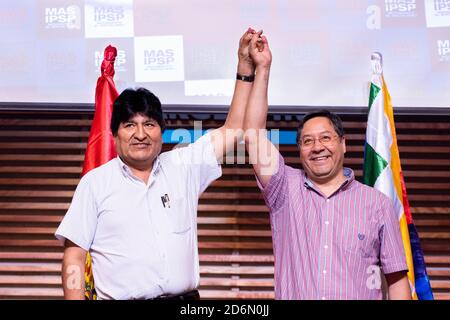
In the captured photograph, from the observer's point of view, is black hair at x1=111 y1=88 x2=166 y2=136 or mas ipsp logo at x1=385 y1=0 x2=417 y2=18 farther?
mas ipsp logo at x1=385 y1=0 x2=417 y2=18

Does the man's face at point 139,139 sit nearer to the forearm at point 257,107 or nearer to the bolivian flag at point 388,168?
the forearm at point 257,107

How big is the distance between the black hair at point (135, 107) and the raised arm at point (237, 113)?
242mm

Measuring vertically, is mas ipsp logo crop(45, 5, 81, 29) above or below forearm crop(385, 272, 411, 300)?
above

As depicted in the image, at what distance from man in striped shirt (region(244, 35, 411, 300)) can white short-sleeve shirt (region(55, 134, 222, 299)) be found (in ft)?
1.09

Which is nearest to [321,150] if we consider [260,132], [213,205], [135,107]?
[260,132]

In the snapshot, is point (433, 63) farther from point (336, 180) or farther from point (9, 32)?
point (9, 32)

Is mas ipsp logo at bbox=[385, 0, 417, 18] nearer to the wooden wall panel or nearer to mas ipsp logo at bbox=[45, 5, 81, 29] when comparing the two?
the wooden wall panel

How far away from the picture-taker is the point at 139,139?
2068mm

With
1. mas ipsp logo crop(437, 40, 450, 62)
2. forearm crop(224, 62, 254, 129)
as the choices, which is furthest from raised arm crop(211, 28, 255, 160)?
mas ipsp logo crop(437, 40, 450, 62)

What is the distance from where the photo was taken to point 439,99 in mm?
3160

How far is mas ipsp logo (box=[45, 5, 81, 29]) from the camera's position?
3215 mm

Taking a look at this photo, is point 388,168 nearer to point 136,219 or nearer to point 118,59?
point 136,219

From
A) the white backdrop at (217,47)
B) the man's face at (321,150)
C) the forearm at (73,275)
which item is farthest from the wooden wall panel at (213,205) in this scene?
the forearm at (73,275)

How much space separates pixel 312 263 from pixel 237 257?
5.59ft
